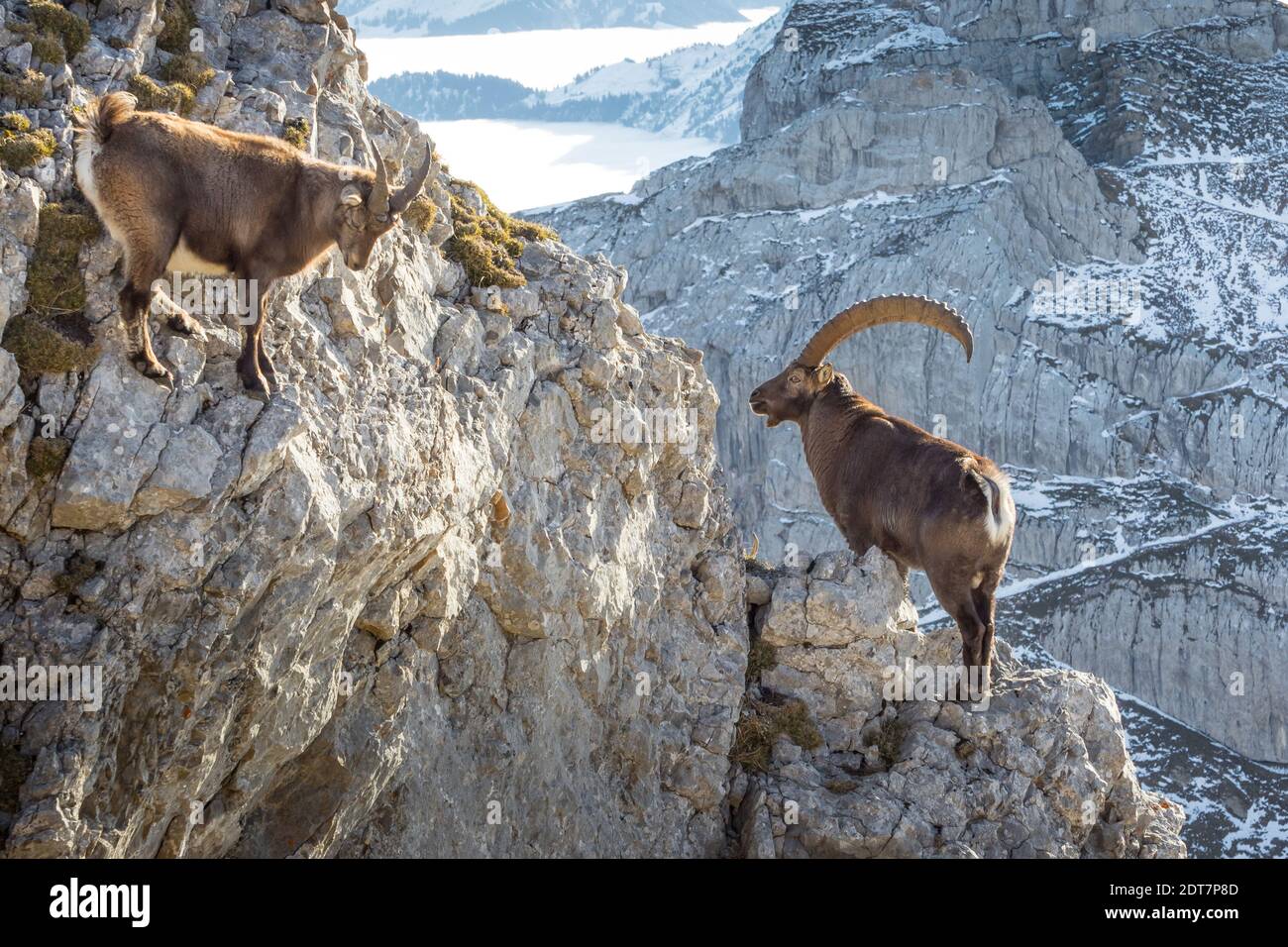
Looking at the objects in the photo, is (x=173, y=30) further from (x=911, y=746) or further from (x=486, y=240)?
(x=911, y=746)

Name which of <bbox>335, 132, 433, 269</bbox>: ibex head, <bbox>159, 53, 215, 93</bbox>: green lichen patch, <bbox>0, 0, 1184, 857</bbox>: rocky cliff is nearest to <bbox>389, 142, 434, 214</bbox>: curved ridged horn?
<bbox>335, 132, 433, 269</bbox>: ibex head

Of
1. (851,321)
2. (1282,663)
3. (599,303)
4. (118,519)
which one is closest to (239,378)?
(118,519)

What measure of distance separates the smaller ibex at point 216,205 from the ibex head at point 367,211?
12mm

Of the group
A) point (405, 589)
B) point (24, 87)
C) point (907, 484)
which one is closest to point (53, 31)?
point (24, 87)

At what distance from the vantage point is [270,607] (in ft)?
44.0

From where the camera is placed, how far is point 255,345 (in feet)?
45.3

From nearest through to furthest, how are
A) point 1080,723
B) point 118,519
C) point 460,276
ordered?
point 118,519
point 460,276
point 1080,723

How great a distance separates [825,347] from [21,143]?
44.6 ft

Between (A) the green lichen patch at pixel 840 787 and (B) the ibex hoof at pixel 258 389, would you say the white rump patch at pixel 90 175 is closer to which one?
(B) the ibex hoof at pixel 258 389

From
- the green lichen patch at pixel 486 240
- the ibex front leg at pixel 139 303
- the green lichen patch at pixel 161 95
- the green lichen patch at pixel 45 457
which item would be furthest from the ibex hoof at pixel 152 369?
the green lichen patch at pixel 486 240

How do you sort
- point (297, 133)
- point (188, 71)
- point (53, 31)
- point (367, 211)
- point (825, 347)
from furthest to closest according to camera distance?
1. point (825, 347)
2. point (297, 133)
3. point (188, 71)
4. point (367, 211)
5. point (53, 31)

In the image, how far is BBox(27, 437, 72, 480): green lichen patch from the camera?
12.3 m

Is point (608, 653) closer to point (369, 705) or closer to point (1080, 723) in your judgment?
point (369, 705)

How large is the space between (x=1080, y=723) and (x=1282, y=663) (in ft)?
573
